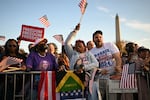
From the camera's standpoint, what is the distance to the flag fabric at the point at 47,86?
16.5 feet

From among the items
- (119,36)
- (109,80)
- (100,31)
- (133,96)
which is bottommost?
(133,96)

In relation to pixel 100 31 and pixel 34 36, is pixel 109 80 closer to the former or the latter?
pixel 100 31

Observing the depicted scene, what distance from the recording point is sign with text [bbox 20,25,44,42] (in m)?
7.96

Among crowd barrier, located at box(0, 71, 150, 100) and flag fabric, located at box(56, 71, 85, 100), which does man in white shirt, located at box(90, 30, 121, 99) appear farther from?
flag fabric, located at box(56, 71, 85, 100)

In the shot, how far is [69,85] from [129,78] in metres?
1.29

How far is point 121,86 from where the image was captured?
16.9ft

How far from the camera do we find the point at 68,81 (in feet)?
16.8

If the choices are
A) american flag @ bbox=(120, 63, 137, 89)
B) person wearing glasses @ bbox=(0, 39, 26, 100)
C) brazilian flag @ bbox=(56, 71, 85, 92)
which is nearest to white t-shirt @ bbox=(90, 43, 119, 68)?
american flag @ bbox=(120, 63, 137, 89)

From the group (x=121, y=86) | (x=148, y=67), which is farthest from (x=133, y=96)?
(x=148, y=67)

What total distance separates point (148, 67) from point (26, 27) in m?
4.50

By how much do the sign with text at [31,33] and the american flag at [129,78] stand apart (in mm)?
3604

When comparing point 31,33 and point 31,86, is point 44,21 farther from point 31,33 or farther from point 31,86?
point 31,86

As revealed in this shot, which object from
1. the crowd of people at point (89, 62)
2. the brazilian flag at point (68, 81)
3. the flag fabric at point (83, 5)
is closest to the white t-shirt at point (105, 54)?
the crowd of people at point (89, 62)

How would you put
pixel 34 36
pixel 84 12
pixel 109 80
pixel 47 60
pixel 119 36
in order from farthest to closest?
pixel 119 36 → pixel 34 36 → pixel 84 12 → pixel 47 60 → pixel 109 80
